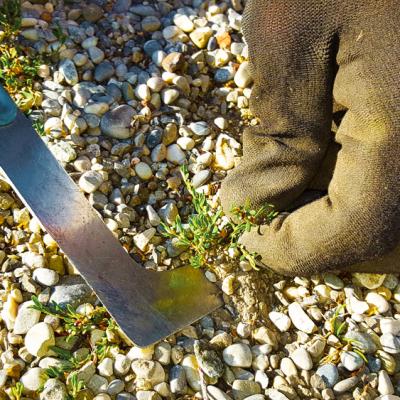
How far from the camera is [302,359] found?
1.56 meters

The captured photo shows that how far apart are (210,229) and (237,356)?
0.98 feet

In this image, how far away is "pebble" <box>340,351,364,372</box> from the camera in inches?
61.2

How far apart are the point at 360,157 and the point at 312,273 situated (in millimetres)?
302

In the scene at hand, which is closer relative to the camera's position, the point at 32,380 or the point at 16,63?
the point at 32,380

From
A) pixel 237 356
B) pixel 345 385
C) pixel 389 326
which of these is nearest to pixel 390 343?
pixel 389 326

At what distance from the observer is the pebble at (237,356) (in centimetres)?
154

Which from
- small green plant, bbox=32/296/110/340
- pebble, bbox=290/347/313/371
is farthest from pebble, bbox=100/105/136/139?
pebble, bbox=290/347/313/371

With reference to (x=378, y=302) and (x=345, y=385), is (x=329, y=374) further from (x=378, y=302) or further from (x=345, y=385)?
(x=378, y=302)

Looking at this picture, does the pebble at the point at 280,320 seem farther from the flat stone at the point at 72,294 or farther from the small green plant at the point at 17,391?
the small green plant at the point at 17,391

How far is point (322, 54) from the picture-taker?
59.8 inches

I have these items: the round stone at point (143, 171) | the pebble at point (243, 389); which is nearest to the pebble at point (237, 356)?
the pebble at point (243, 389)

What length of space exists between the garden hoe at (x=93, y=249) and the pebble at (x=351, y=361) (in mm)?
296

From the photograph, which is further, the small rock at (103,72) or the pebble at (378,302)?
the small rock at (103,72)

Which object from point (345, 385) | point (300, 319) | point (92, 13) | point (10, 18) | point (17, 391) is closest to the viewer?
point (17, 391)
